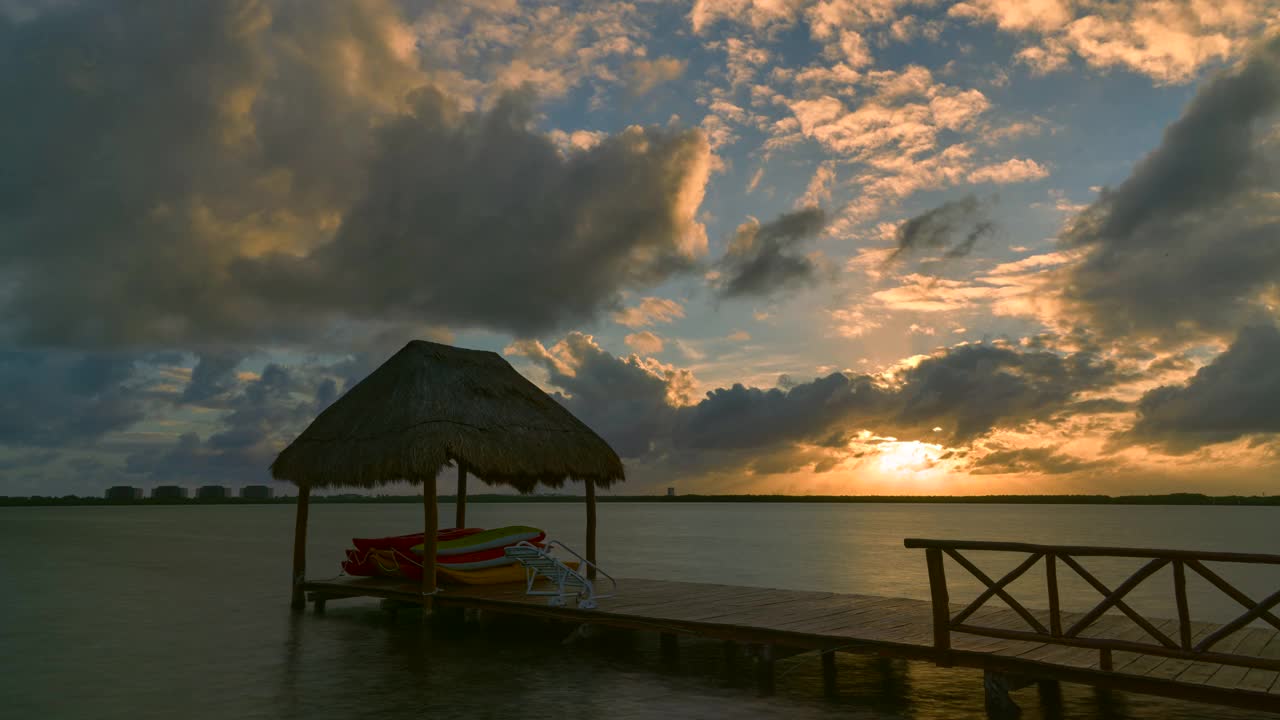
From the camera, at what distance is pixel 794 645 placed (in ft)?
27.9

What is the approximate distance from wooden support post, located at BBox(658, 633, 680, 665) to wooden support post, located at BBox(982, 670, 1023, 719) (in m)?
3.67

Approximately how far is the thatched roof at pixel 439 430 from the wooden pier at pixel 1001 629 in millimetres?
1838

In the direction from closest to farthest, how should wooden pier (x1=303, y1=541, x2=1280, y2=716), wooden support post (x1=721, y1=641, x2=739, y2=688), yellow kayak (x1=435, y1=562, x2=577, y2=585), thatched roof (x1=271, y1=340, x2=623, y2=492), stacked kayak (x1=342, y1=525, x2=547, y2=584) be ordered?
wooden pier (x1=303, y1=541, x2=1280, y2=716), wooden support post (x1=721, y1=641, x2=739, y2=688), thatched roof (x1=271, y1=340, x2=623, y2=492), yellow kayak (x1=435, y1=562, x2=577, y2=585), stacked kayak (x1=342, y1=525, x2=547, y2=584)

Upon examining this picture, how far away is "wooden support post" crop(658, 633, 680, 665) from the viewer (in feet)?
33.8

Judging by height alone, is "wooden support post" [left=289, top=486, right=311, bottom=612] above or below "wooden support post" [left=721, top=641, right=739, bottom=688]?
above

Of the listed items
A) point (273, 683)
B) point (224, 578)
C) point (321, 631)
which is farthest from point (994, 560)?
point (273, 683)

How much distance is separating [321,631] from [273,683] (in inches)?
142

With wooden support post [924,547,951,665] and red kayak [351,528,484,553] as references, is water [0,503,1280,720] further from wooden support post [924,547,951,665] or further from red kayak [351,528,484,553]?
red kayak [351,528,484,553]

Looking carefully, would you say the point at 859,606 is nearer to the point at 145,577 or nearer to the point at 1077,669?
the point at 1077,669

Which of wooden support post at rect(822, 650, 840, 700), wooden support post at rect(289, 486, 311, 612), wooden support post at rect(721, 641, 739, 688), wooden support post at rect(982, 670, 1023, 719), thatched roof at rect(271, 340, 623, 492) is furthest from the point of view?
wooden support post at rect(289, 486, 311, 612)

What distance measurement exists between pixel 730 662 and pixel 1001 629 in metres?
3.36

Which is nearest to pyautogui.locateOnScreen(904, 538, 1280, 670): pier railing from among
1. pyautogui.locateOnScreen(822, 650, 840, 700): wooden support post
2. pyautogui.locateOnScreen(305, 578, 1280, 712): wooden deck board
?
pyautogui.locateOnScreen(305, 578, 1280, 712): wooden deck board

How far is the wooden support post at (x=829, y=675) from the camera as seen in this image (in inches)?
339

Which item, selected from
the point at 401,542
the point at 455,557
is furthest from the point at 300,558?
the point at 455,557
